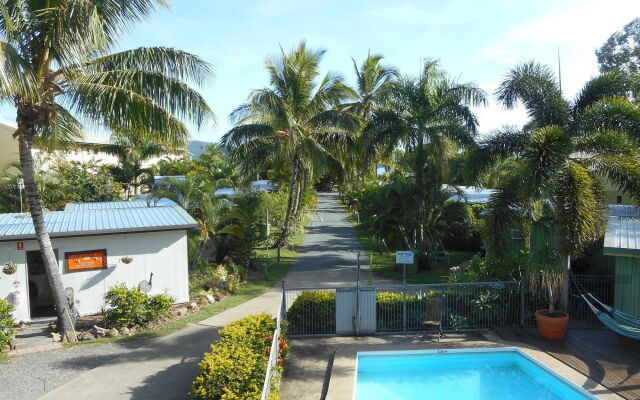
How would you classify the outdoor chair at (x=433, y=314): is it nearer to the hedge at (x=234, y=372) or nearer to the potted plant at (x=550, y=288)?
the potted plant at (x=550, y=288)

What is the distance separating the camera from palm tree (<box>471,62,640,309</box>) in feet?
33.1

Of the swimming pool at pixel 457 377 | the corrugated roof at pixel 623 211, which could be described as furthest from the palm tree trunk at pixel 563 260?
the corrugated roof at pixel 623 211

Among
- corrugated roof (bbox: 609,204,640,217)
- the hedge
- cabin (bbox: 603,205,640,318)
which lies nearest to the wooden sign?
the hedge

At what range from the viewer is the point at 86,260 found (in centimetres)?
1247

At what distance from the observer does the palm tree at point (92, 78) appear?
9242 mm

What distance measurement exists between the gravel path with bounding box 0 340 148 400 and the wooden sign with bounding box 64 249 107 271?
8.58ft

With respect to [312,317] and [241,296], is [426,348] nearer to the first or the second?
[312,317]

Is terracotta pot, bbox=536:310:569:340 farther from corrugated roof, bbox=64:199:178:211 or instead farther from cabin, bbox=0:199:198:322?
corrugated roof, bbox=64:199:178:211

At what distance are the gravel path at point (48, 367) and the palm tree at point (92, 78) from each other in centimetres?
102

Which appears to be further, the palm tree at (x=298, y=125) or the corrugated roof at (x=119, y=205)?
the palm tree at (x=298, y=125)

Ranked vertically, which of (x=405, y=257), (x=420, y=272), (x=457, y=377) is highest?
(x=405, y=257)

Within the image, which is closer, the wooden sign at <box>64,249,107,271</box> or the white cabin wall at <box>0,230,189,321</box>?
the white cabin wall at <box>0,230,189,321</box>

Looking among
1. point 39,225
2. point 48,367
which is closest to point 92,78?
point 39,225

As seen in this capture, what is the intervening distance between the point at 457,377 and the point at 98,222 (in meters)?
10.3
